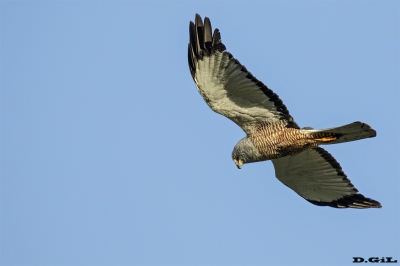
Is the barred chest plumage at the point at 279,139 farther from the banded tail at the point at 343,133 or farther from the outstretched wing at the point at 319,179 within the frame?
the outstretched wing at the point at 319,179

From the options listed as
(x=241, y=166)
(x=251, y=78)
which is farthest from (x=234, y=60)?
(x=241, y=166)

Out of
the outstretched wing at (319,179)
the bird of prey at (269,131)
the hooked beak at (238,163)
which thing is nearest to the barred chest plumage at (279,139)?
the bird of prey at (269,131)

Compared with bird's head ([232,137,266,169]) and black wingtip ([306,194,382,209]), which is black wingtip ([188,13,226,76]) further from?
black wingtip ([306,194,382,209])

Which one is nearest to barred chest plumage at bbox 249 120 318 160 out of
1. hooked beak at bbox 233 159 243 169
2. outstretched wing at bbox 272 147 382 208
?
hooked beak at bbox 233 159 243 169

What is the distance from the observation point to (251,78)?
11844mm

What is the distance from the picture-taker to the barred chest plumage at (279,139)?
12547mm

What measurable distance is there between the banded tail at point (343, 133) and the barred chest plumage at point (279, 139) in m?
0.17

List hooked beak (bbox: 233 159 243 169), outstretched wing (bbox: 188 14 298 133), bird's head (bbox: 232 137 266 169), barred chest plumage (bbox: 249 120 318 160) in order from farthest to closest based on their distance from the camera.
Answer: hooked beak (bbox: 233 159 243 169) < bird's head (bbox: 232 137 266 169) < barred chest plumage (bbox: 249 120 318 160) < outstretched wing (bbox: 188 14 298 133)

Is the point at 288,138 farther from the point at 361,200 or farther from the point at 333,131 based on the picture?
the point at 361,200

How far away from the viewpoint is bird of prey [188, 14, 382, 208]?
1177cm

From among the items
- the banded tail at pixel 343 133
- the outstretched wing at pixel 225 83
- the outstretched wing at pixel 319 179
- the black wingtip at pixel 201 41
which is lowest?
the outstretched wing at pixel 319 179

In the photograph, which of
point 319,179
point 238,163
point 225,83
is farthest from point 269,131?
point 319,179

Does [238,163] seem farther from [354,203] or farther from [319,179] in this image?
[354,203]

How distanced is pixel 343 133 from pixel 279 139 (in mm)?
1240
